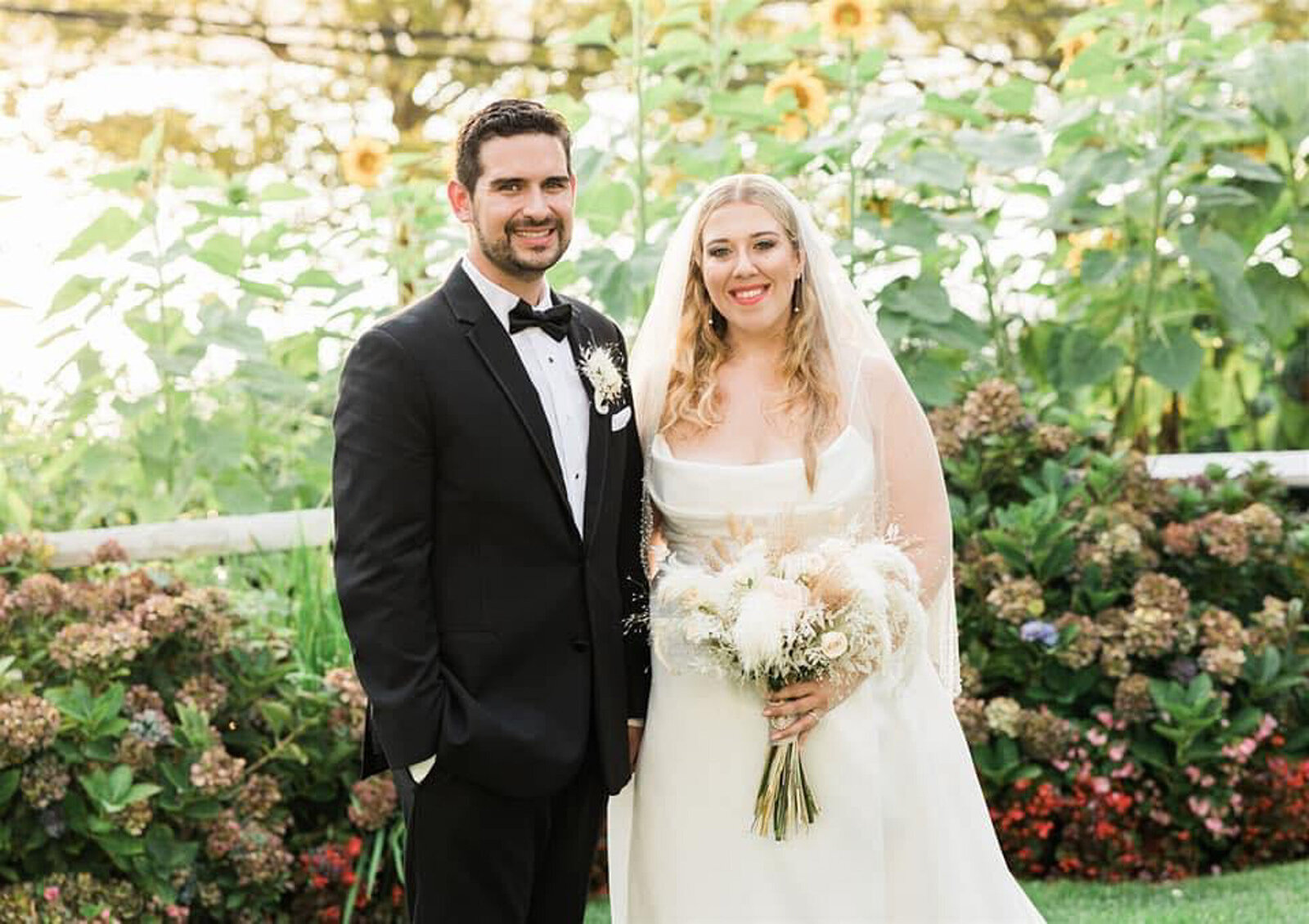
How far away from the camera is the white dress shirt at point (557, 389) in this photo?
319 cm

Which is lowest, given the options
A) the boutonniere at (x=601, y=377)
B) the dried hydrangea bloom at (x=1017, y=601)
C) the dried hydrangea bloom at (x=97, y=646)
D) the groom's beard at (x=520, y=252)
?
the dried hydrangea bloom at (x=1017, y=601)

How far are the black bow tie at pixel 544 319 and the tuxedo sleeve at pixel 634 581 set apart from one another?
25 centimetres

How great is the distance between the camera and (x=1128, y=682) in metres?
5.02

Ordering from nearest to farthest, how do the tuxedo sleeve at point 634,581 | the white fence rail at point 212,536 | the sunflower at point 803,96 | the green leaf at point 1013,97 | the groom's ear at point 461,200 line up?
the groom's ear at point 461,200, the tuxedo sleeve at point 634,581, the white fence rail at point 212,536, the sunflower at point 803,96, the green leaf at point 1013,97

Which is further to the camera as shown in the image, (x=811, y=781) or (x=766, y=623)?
(x=811, y=781)

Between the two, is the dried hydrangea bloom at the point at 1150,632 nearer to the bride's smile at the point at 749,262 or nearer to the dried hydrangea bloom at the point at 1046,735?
the dried hydrangea bloom at the point at 1046,735

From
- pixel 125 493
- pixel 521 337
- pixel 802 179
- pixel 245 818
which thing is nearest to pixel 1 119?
pixel 125 493

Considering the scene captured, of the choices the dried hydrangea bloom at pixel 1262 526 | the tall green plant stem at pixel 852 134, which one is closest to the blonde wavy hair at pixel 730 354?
the tall green plant stem at pixel 852 134

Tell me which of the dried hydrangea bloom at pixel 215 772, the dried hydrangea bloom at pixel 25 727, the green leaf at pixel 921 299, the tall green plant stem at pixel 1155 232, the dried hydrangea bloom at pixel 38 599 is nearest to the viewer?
the dried hydrangea bloom at pixel 25 727

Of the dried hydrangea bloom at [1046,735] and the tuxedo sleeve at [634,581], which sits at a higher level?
the tuxedo sleeve at [634,581]

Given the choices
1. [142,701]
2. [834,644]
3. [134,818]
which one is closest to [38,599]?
[142,701]

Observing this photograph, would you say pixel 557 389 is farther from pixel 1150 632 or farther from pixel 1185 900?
pixel 1185 900

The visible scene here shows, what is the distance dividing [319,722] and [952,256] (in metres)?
3.07

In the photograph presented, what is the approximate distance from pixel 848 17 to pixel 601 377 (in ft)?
10.4
